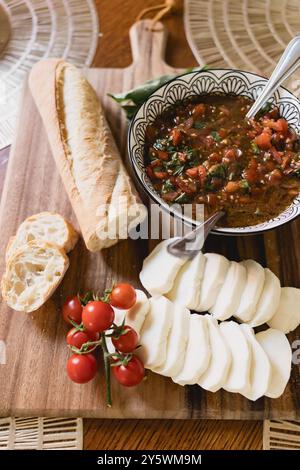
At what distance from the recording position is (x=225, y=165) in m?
2.86

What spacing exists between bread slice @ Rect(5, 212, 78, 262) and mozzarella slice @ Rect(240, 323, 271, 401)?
1.07 metres

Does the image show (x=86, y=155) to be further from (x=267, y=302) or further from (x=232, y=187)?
(x=267, y=302)

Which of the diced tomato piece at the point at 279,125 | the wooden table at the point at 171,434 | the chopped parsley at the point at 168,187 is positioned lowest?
the wooden table at the point at 171,434

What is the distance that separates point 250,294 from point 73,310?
33.4 inches

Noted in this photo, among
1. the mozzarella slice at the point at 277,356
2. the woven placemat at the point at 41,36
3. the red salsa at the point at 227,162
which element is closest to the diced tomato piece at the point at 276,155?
the red salsa at the point at 227,162

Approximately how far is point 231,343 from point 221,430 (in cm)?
43

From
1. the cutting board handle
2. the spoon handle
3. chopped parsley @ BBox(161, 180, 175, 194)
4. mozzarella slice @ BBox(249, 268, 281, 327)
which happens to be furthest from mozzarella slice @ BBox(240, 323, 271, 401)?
the cutting board handle

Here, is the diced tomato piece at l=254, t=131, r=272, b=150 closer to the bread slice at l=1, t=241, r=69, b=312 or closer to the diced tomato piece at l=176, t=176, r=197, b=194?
the diced tomato piece at l=176, t=176, r=197, b=194

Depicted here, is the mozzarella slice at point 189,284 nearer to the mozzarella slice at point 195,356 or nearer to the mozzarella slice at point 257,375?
the mozzarella slice at point 195,356

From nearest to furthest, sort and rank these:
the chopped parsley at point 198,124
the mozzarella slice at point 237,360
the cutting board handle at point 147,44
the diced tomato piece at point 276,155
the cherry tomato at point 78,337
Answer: the mozzarella slice at point 237,360 → the cherry tomato at point 78,337 → the diced tomato piece at point 276,155 → the chopped parsley at point 198,124 → the cutting board handle at point 147,44

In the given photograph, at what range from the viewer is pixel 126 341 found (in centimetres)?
250

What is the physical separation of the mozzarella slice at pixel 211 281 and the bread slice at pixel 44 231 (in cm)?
74

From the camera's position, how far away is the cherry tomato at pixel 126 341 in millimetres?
2500
